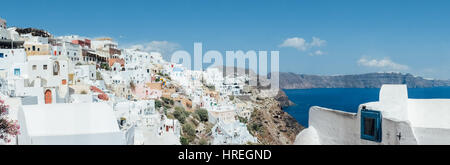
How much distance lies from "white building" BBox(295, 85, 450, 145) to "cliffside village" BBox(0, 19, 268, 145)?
3261 millimetres

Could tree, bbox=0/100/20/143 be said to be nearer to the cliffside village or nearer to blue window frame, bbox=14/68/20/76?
the cliffside village

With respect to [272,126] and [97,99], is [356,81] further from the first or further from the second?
[97,99]

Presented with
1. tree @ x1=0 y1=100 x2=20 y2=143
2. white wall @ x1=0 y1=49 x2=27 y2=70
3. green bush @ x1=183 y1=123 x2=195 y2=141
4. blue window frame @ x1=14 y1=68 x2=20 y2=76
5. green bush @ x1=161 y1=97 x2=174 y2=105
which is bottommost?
green bush @ x1=183 y1=123 x2=195 y2=141

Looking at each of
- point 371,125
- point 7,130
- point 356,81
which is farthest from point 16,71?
point 356,81

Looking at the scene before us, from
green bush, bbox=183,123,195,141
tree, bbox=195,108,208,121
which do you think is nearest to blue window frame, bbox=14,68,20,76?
green bush, bbox=183,123,195,141

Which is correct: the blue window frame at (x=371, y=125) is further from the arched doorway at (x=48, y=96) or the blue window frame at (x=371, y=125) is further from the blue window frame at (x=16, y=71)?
the blue window frame at (x=16, y=71)

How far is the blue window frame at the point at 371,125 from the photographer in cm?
331

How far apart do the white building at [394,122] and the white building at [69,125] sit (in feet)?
10.5

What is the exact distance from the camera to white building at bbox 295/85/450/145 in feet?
10.2

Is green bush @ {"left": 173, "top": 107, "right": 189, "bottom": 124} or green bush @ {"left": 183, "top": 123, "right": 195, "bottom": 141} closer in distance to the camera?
green bush @ {"left": 183, "top": 123, "right": 195, "bottom": 141}
